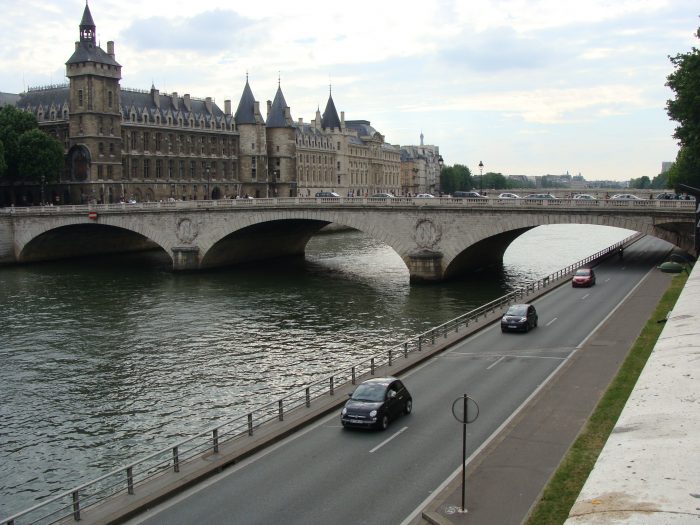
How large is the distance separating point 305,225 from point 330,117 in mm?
103465

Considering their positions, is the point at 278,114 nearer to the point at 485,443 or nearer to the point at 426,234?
the point at 426,234

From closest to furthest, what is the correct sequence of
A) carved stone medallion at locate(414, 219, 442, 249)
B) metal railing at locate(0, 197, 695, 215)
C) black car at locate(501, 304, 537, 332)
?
black car at locate(501, 304, 537, 332), metal railing at locate(0, 197, 695, 215), carved stone medallion at locate(414, 219, 442, 249)

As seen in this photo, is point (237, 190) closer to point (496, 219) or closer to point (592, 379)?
point (496, 219)

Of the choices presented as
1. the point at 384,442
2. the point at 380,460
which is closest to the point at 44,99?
the point at 384,442

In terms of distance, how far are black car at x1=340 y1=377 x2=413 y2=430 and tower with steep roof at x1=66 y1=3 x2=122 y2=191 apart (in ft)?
330

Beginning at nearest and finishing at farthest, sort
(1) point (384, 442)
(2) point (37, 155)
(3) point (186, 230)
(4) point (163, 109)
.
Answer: (1) point (384, 442) → (3) point (186, 230) → (2) point (37, 155) → (4) point (163, 109)

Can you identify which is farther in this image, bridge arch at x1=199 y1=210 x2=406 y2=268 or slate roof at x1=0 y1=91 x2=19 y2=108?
slate roof at x1=0 y1=91 x2=19 y2=108

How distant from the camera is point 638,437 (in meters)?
15.4

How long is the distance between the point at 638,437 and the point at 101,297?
58.5m

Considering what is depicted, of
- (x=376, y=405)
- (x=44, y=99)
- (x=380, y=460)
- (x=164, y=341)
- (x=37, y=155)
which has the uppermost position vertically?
(x=44, y=99)

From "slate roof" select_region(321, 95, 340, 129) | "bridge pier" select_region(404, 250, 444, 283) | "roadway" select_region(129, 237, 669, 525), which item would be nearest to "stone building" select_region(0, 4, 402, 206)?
"slate roof" select_region(321, 95, 340, 129)

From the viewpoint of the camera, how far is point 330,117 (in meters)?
194

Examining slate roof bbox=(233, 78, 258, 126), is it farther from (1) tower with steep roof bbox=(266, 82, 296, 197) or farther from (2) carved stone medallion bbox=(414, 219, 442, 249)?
(2) carved stone medallion bbox=(414, 219, 442, 249)

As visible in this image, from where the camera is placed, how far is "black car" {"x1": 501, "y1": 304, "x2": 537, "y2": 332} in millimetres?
42219
